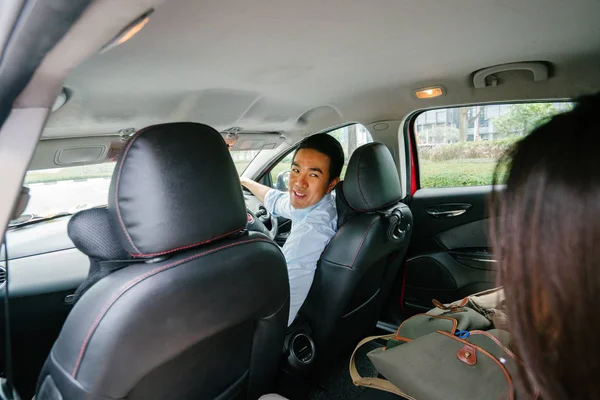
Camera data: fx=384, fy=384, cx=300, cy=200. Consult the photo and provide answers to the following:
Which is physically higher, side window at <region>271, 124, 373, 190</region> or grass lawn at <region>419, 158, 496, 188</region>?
side window at <region>271, 124, 373, 190</region>

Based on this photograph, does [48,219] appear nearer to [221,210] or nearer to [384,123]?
[221,210]

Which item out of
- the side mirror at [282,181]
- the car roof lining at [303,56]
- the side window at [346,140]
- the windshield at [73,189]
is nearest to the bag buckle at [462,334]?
the car roof lining at [303,56]

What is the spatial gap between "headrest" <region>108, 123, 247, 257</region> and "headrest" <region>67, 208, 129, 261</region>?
6cm

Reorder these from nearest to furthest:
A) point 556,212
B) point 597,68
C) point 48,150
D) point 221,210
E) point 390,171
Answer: point 556,212, point 221,210, point 597,68, point 48,150, point 390,171

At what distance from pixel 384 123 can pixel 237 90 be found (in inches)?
45.9

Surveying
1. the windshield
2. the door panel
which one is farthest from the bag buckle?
the windshield

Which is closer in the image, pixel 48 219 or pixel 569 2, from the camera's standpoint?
pixel 569 2

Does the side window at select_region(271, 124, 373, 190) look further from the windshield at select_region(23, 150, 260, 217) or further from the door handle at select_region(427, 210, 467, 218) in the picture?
the windshield at select_region(23, 150, 260, 217)

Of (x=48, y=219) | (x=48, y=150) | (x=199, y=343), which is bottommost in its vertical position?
(x=199, y=343)

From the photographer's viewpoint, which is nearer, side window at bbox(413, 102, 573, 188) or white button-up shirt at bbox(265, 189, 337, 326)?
white button-up shirt at bbox(265, 189, 337, 326)

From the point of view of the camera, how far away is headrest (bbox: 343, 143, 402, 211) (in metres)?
1.99

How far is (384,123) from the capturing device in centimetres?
281

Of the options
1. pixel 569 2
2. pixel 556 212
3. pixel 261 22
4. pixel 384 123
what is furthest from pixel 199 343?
pixel 384 123

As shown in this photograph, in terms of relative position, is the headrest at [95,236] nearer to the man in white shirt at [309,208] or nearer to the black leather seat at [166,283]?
the black leather seat at [166,283]
